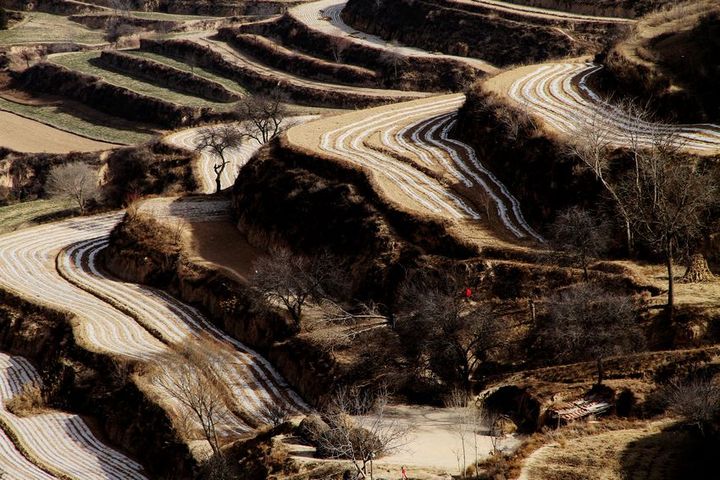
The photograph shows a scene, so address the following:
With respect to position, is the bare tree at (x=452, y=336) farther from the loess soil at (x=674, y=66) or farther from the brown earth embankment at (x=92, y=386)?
the loess soil at (x=674, y=66)

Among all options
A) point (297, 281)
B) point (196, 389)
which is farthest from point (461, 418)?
point (297, 281)

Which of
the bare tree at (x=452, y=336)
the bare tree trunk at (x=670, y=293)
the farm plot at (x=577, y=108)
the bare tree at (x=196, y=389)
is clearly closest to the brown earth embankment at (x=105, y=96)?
the farm plot at (x=577, y=108)

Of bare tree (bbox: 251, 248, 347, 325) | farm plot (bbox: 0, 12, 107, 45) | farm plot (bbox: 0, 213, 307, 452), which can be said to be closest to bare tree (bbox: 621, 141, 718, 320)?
bare tree (bbox: 251, 248, 347, 325)

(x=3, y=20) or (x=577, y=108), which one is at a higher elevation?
(x=3, y=20)

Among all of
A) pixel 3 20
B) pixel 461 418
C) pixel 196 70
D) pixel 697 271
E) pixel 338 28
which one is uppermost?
pixel 3 20

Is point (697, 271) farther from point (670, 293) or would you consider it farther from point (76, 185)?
point (76, 185)

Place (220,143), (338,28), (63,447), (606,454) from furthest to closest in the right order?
(338,28), (220,143), (63,447), (606,454)
